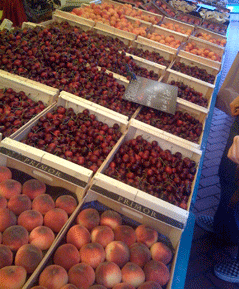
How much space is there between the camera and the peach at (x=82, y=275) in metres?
1.15

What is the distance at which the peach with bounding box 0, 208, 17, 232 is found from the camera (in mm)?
1286

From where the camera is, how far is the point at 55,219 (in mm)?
1381

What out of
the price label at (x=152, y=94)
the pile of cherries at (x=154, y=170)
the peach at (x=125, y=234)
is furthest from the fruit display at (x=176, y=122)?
the peach at (x=125, y=234)

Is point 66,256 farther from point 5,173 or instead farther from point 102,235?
point 5,173

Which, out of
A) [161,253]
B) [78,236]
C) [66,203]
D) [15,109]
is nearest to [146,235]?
[161,253]

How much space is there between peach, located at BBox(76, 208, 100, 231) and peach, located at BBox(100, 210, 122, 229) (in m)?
0.03

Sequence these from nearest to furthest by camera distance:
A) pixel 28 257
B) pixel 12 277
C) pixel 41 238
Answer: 1. pixel 12 277
2. pixel 28 257
3. pixel 41 238

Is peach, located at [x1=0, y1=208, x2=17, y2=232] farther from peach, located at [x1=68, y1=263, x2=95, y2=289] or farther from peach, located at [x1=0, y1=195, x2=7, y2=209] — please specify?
peach, located at [x1=68, y1=263, x2=95, y2=289]

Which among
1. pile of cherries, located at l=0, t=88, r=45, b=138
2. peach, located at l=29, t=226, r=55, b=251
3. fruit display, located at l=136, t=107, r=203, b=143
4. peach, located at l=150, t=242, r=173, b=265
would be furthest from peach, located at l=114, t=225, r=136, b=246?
fruit display, located at l=136, t=107, r=203, b=143

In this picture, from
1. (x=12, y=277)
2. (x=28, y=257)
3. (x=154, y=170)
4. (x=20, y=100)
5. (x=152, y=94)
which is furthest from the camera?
(x=152, y=94)

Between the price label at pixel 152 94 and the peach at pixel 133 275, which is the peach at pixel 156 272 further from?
the price label at pixel 152 94

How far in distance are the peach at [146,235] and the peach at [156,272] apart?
0.43 ft

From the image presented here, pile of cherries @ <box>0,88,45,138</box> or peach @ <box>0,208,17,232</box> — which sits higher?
pile of cherries @ <box>0,88,45,138</box>

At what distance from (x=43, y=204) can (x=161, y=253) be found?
70cm
